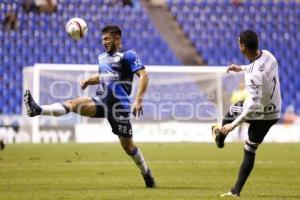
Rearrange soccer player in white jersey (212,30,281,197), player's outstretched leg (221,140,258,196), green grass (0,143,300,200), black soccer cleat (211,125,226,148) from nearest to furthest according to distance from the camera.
Answer: soccer player in white jersey (212,30,281,197) < black soccer cleat (211,125,226,148) < player's outstretched leg (221,140,258,196) < green grass (0,143,300,200)

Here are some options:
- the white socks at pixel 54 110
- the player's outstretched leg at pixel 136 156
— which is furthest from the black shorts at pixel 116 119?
the white socks at pixel 54 110

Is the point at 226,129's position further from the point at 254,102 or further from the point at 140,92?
the point at 140,92

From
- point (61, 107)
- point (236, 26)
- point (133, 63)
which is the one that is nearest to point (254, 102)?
point (133, 63)

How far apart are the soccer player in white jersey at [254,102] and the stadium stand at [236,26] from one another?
21302 millimetres

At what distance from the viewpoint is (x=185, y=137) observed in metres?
23.9

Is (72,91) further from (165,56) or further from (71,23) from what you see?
(71,23)

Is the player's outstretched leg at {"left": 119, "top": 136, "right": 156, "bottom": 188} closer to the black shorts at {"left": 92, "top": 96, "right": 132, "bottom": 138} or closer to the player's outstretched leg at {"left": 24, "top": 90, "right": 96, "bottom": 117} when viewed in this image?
the black shorts at {"left": 92, "top": 96, "right": 132, "bottom": 138}

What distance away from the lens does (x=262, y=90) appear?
8719 mm

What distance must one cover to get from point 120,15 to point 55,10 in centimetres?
285

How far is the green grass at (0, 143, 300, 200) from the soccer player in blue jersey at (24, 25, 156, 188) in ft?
2.35

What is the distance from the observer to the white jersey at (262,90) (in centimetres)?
845

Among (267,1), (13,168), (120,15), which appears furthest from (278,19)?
(13,168)

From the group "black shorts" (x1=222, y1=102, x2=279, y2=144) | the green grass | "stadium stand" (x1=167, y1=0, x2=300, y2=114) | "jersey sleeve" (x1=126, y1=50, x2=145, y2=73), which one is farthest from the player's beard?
"stadium stand" (x1=167, y1=0, x2=300, y2=114)

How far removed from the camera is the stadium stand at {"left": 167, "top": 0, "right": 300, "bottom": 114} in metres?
30.8
